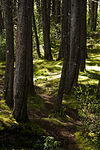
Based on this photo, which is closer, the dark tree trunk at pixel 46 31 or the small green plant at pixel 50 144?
the small green plant at pixel 50 144

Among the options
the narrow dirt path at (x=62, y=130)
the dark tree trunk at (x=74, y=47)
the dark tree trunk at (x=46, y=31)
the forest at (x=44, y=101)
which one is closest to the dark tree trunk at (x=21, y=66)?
the forest at (x=44, y=101)

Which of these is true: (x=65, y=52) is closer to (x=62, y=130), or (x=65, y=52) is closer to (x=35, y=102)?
(x=62, y=130)

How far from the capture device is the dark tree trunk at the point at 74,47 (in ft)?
30.3

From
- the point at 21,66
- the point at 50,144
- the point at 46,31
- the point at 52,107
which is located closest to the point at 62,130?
the point at 50,144

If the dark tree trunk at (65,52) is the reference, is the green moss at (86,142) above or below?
below

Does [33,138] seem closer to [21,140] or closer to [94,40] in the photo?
[21,140]

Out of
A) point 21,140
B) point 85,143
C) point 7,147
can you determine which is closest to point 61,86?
point 85,143

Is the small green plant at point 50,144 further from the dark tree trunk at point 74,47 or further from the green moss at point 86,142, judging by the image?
the dark tree trunk at point 74,47

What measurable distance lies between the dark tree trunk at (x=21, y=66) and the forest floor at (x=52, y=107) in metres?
0.39

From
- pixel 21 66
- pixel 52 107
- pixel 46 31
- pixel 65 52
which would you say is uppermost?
pixel 46 31

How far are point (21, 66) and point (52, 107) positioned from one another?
160 inches

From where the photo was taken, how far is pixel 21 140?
464cm

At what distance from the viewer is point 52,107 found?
8.71m

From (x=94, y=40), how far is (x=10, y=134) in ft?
68.9
